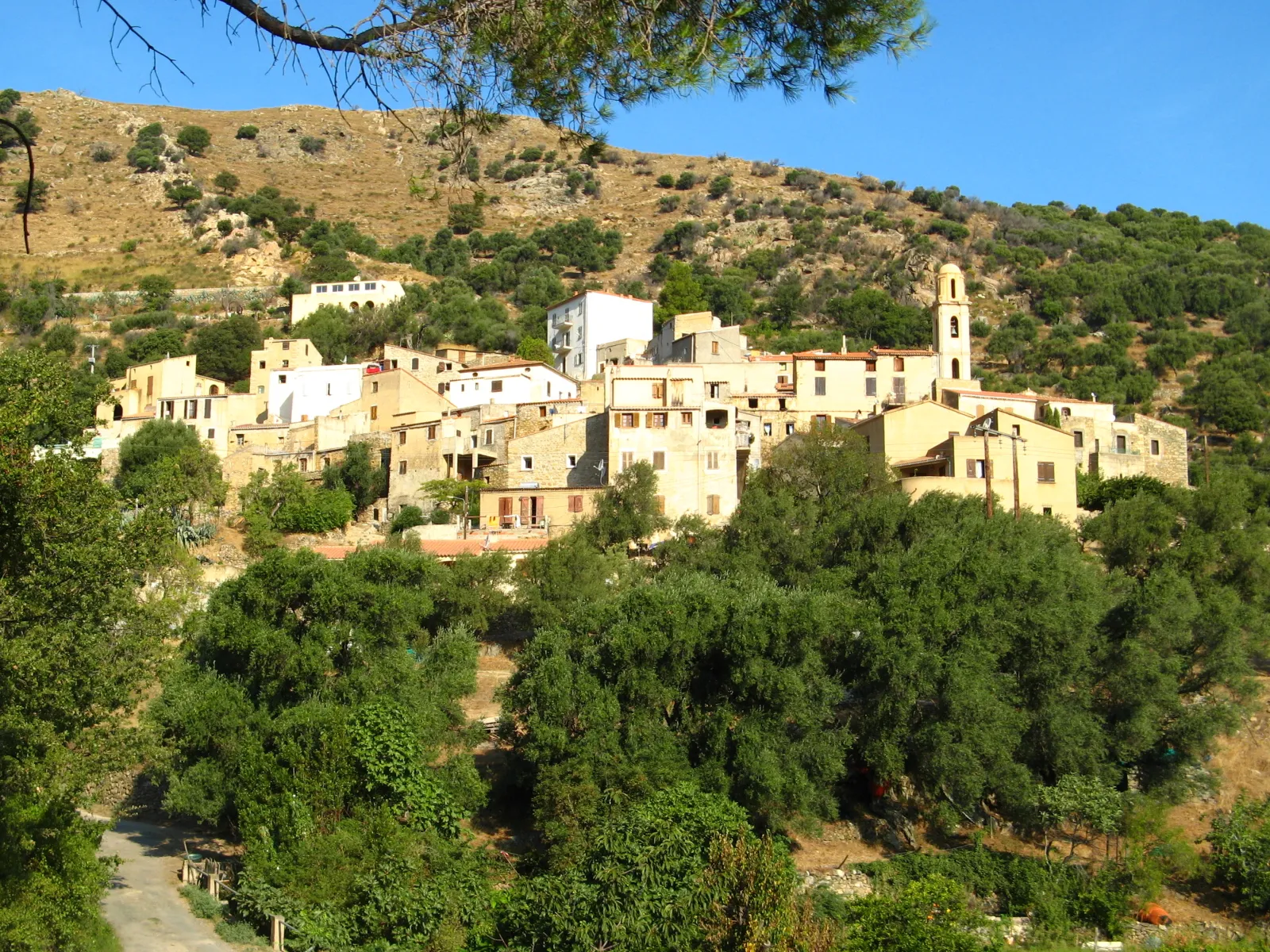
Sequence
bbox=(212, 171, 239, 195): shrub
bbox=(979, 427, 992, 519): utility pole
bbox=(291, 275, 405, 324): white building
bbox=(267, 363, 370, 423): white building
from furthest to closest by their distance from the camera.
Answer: bbox=(212, 171, 239, 195): shrub → bbox=(291, 275, 405, 324): white building → bbox=(267, 363, 370, 423): white building → bbox=(979, 427, 992, 519): utility pole

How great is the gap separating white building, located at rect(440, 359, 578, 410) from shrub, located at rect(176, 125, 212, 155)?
267ft

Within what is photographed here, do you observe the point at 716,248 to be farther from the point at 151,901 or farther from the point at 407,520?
the point at 151,901

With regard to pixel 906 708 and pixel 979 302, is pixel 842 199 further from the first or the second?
pixel 906 708

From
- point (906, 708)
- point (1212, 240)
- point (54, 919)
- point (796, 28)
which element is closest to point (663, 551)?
point (906, 708)

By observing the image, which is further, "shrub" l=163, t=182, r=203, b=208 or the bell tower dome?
"shrub" l=163, t=182, r=203, b=208

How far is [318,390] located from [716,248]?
58.0m

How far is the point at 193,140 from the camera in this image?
129 metres

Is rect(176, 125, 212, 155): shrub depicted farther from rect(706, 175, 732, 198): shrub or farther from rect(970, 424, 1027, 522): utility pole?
rect(970, 424, 1027, 522): utility pole

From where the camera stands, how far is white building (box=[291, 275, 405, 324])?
8162 centimetres

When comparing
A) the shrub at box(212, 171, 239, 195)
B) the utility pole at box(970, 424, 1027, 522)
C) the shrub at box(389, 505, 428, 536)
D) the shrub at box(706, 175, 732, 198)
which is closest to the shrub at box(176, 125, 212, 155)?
the shrub at box(212, 171, 239, 195)

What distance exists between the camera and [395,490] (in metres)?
50.8

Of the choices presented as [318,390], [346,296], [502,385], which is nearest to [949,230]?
[346,296]

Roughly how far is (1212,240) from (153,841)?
12342 cm

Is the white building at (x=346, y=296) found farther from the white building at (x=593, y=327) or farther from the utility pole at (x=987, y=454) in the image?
the utility pole at (x=987, y=454)
